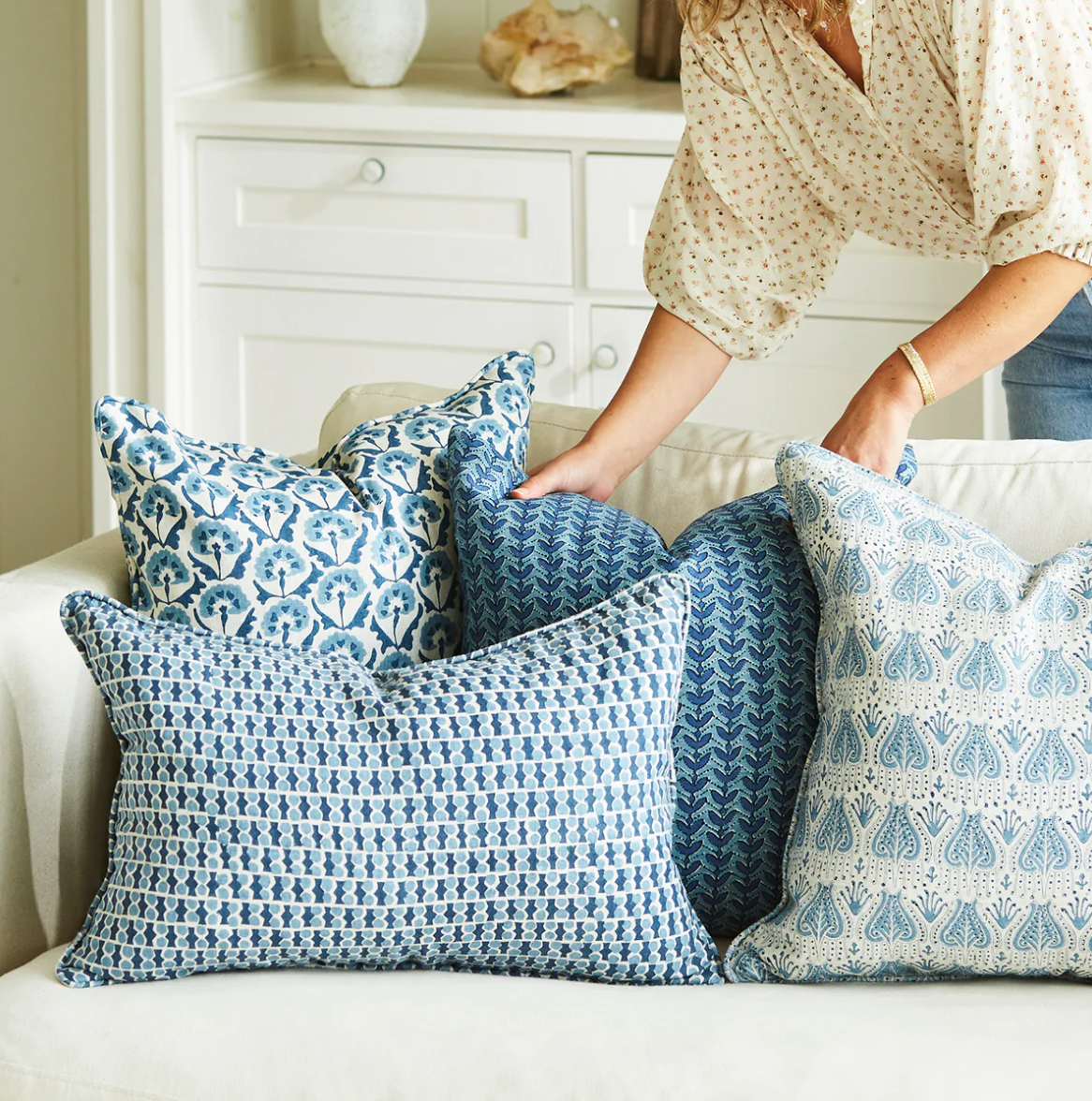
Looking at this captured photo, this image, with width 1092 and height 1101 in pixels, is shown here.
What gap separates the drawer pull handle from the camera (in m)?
2.29

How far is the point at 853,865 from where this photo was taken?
95 centimetres

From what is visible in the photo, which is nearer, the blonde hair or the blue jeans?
the blonde hair

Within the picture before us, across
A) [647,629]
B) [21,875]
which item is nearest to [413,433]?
[647,629]

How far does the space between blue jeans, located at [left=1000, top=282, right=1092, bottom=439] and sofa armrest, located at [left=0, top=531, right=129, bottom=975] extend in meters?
1.00

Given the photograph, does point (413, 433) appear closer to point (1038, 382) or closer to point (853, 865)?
point (853, 865)

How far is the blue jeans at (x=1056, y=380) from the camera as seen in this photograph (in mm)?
1502

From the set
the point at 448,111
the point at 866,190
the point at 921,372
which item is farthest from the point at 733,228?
the point at 448,111

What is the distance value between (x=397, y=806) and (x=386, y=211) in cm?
158

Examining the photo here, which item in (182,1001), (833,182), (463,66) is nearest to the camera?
(182,1001)

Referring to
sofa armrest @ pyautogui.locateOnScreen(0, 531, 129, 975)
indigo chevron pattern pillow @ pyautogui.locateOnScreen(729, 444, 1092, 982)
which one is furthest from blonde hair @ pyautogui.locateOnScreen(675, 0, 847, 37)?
sofa armrest @ pyautogui.locateOnScreen(0, 531, 129, 975)

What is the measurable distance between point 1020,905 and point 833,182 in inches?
26.8

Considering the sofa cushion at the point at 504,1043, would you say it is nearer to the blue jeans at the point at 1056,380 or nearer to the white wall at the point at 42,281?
the blue jeans at the point at 1056,380

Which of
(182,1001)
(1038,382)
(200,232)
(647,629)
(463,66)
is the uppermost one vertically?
(463,66)

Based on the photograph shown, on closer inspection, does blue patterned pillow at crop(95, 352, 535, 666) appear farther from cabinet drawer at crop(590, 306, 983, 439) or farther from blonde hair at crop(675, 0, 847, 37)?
cabinet drawer at crop(590, 306, 983, 439)
